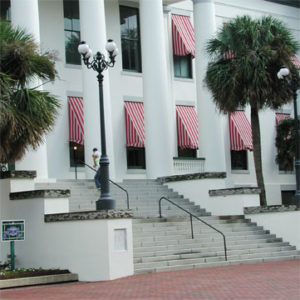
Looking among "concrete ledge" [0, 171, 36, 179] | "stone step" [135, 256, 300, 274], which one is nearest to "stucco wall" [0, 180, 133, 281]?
"stone step" [135, 256, 300, 274]

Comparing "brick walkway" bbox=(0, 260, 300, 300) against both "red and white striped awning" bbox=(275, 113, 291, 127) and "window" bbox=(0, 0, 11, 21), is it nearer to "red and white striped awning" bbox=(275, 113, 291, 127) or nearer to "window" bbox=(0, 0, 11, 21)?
"window" bbox=(0, 0, 11, 21)

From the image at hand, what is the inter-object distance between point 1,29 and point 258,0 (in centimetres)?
2386

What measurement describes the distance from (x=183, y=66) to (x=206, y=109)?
16.2 feet

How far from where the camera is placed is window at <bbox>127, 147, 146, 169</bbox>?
33.9m

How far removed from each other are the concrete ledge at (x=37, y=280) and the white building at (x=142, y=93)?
312 inches

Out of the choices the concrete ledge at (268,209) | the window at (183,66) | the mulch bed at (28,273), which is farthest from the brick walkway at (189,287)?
the window at (183,66)

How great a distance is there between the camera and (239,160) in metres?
38.1

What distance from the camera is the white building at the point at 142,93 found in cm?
2839

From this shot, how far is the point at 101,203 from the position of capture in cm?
1916

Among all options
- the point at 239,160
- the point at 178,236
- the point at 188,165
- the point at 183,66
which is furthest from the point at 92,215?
the point at 239,160

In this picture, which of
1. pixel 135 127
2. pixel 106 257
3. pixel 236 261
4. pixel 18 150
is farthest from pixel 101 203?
pixel 135 127

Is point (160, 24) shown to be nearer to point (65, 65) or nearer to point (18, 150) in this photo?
point (65, 65)

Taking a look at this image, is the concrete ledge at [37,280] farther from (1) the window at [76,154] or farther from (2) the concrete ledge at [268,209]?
(1) the window at [76,154]

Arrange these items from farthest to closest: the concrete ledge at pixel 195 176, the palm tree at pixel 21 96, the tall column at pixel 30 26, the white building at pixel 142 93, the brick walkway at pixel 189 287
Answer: the white building at pixel 142 93 < the concrete ledge at pixel 195 176 < the tall column at pixel 30 26 < the palm tree at pixel 21 96 < the brick walkway at pixel 189 287
